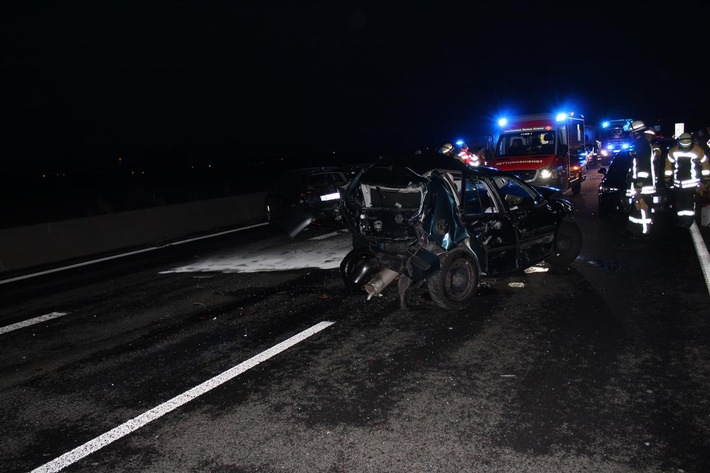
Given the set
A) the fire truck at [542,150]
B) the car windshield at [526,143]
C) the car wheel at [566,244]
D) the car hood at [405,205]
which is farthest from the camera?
the car windshield at [526,143]

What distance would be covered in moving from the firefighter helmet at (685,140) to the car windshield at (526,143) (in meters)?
5.93

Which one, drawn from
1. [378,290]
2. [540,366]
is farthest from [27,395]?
[540,366]

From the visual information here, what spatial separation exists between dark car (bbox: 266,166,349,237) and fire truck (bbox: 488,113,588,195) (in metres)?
5.00

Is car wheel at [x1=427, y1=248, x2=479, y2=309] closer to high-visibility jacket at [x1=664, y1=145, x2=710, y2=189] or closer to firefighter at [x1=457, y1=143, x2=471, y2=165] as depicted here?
high-visibility jacket at [x1=664, y1=145, x2=710, y2=189]

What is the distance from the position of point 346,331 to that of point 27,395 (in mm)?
2924

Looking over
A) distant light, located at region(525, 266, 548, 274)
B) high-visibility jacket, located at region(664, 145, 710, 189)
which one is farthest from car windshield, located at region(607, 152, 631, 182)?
distant light, located at region(525, 266, 548, 274)

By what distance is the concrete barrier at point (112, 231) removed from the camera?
36.1ft

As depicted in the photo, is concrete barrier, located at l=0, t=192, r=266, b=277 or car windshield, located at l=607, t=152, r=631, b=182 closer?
concrete barrier, located at l=0, t=192, r=266, b=277

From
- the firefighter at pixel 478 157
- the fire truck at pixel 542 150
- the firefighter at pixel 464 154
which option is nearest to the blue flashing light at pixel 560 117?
the fire truck at pixel 542 150

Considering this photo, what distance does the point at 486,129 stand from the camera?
758 inches

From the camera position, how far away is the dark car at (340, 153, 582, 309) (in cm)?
664

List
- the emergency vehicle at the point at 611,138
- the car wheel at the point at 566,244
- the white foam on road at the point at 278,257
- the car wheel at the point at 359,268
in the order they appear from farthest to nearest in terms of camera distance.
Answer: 1. the emergency vehicle at the point at 611,138
2. the white foam on road at the point at 278,257
3. the car wheel at the point at 566,244
4. the car wheel at the point at 359,268

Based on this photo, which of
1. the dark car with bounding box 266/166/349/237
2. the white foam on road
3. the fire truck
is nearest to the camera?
the white foam on road

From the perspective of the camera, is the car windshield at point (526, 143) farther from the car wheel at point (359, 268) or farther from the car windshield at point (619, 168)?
the car wheel at point (359, 268)
